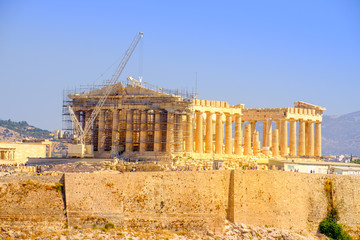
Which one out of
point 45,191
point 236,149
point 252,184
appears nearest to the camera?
point 45,191

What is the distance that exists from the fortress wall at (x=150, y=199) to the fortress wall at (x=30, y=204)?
1.15m

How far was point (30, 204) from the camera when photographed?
57.7m

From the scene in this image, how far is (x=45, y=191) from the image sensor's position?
58750mm

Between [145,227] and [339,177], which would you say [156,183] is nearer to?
[145,227]

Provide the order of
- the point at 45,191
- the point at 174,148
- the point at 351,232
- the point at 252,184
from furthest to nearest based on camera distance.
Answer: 1. the point at 174,148
2. the point at 351,232
3. the point at 252,184
4. the point at 45,191

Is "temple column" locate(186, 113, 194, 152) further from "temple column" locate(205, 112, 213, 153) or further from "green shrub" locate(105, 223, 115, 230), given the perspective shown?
"green shrub" locate(105, 223, 115, 230)

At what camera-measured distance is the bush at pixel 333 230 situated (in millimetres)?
66500

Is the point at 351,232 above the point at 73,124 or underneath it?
underneath

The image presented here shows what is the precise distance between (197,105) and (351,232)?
75.8 ft

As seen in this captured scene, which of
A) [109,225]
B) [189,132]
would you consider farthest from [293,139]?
[109,225]

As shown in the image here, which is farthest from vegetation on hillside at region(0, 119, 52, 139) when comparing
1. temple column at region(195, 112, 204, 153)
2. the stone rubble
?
the stone rubble

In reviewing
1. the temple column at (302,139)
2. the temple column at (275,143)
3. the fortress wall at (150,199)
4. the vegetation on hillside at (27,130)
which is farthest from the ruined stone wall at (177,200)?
the vegetation on hillside at (27,130)

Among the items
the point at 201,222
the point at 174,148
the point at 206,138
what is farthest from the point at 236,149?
the point at 201,222

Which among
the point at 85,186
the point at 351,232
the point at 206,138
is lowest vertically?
the point at 351,232
